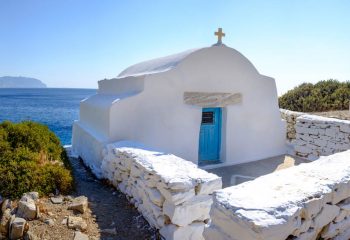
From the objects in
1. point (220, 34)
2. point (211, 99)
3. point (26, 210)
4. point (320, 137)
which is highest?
point (220, 34)

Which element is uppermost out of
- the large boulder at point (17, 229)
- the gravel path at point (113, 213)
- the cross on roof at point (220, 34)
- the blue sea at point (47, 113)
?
the cross on roof at point (220, 34)

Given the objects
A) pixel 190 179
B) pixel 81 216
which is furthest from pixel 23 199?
pixel 190 179

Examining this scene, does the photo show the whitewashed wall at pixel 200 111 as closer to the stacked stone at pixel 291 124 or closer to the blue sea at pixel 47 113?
the stacked stone at pixel 291 124

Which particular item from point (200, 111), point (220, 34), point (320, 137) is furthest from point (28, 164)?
point (320, 137)

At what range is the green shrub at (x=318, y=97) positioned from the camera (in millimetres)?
19275

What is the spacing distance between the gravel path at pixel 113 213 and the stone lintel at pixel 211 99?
334 centimetres

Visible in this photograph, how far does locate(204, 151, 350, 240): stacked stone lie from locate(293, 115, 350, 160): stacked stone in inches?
239

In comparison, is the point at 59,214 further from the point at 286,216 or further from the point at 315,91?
the point at 315,91

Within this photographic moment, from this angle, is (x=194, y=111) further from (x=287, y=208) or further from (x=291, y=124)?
(x=291, y=124)

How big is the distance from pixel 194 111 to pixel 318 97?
16.4 metres

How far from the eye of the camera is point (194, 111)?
7934 millimetres

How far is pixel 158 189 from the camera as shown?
4215 mm

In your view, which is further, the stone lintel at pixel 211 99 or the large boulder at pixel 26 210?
the stone lintel at pixel 211 99

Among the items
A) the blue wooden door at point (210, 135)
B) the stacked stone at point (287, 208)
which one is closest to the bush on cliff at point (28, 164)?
Answer: the stacked stone at point (287, 208)
